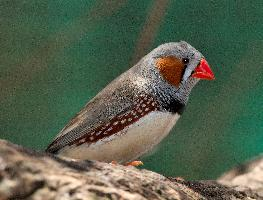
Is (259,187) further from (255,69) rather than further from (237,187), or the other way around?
(255,69)

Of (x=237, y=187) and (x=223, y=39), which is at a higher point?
(x=223, y=39)

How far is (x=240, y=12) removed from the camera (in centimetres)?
204

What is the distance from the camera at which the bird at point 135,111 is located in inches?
49.1

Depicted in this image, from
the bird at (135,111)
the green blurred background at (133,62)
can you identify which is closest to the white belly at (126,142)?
the bird at (135,111)

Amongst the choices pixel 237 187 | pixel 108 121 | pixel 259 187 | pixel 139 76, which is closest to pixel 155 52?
pixel 139 76

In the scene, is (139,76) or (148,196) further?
(139,76)

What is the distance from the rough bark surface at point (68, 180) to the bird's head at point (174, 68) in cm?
37

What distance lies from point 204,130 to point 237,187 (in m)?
0.67

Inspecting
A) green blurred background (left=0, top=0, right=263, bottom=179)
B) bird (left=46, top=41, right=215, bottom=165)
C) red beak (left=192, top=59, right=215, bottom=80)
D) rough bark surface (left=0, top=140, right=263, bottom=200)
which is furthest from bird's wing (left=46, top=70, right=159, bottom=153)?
green blurred background (left=0, top=0, right=263, bottom=179)

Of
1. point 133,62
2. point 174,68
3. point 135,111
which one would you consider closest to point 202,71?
point 174,68

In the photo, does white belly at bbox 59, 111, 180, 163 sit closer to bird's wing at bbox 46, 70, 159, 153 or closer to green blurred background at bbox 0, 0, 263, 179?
bird's wing at bbox 46, 70, 159, 153

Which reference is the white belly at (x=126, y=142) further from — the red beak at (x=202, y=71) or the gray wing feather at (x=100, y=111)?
the red beak at (x=202, y=71)

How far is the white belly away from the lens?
1239 mm

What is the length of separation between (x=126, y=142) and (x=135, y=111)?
81 millimetres
